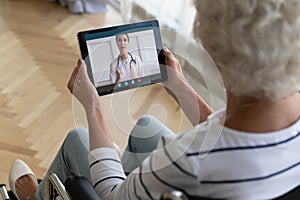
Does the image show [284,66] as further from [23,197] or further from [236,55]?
[23,197]

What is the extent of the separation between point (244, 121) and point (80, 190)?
37 centimetres

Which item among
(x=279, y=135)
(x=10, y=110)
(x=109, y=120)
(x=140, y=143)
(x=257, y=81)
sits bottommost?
(x=10, y=110)

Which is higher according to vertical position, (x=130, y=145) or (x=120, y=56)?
(x=120, y=56)

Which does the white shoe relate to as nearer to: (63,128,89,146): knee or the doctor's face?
(63,128,89,146): knee

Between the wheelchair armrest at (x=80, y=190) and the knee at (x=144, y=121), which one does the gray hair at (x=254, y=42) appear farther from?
the knee at (x=144, y=121)

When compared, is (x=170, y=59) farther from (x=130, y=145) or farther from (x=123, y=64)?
(x=130, y=145)

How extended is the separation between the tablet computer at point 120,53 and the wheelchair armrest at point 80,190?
22 cm

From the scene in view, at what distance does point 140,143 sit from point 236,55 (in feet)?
1.85

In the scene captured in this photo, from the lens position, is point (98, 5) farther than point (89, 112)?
Yes

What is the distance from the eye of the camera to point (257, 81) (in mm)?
774

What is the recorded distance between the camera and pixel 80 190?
984mm

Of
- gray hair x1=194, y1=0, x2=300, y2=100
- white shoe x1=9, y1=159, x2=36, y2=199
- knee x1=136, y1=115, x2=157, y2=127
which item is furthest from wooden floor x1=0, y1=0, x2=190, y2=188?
gray hair x1=194, y1=0, x2=300, y2=100

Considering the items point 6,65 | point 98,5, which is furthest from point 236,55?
point 98,5

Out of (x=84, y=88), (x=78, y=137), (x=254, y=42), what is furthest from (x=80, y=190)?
(x=254, y=42)
